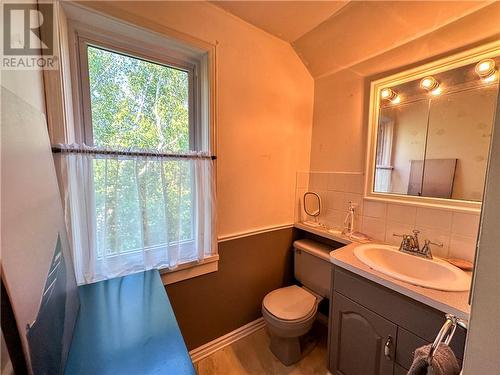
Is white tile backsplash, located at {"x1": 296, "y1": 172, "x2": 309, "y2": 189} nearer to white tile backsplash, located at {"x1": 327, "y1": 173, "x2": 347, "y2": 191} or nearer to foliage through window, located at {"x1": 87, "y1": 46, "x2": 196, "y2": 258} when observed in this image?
white tile backsplash, located at {"x1": 327, "y1": 173, "x2": 347, "y2": 191}

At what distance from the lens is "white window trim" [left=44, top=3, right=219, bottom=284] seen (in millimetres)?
926

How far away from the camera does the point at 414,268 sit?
1.18 m

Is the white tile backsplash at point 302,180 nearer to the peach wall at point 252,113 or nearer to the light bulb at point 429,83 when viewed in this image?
the peach wall at point 252,113

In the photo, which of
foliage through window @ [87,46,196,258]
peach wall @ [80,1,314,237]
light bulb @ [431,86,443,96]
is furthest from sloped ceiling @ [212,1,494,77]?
foliage through window @ [87,46,196,258]

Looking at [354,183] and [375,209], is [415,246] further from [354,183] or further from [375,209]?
[354,183]

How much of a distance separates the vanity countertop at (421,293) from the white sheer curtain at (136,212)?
87 cm

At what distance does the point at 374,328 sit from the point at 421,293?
34cm

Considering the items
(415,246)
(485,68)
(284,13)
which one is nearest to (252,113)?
(284,13)

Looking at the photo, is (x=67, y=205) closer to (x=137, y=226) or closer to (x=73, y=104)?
(x=137, y=226)

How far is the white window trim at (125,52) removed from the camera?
93 centimetres

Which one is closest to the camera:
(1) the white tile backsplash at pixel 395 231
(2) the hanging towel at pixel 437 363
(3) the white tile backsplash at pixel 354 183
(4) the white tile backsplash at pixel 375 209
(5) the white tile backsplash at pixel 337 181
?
(2) the hanging towel at pixel 437 363

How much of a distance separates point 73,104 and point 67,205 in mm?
520

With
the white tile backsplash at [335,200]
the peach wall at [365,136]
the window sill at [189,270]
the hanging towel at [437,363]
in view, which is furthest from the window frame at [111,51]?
the hanging towel at [437,363]

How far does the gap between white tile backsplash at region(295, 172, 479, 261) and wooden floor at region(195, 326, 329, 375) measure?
0.99m
